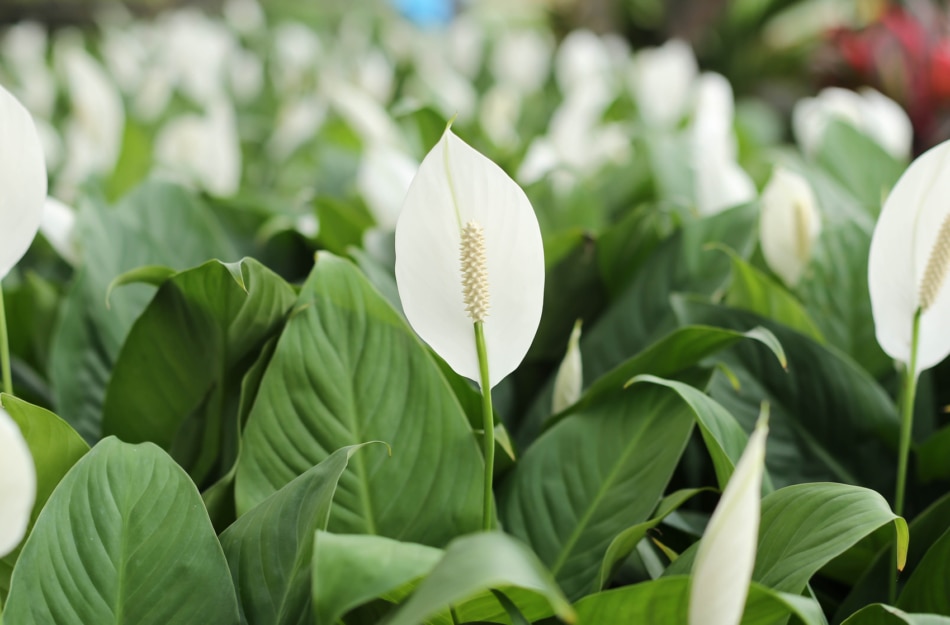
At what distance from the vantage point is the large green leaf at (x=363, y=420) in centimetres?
55

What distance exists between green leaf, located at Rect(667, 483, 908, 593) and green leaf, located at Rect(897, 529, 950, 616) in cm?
8

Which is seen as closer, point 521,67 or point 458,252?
point 458,252

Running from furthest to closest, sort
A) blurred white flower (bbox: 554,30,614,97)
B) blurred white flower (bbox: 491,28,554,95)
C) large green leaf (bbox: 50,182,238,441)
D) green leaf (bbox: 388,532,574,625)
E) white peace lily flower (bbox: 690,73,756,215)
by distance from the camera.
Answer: blurred white flower (bbox: 491,28,554,95), blurred white flower (bbox: 554,30,614,97), white peace lily flower (bbox: 690,73,756,215), large green leaf (bbox: 50,182,238,441), green leaf (bbox: 388,532,574,625)

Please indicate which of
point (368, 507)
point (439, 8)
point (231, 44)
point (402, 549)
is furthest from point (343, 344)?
point (439, 8)

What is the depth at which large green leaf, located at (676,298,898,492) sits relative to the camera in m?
0.68

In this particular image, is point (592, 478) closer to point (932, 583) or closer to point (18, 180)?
point (932, 583)

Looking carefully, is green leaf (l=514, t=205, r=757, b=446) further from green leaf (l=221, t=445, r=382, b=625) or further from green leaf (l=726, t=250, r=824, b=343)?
green leaf (l=221, t=445, r=382, b=625)

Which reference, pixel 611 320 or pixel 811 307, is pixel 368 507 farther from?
pixel 811 307

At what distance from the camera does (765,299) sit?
730 mm

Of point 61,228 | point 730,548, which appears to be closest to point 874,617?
point 730,548

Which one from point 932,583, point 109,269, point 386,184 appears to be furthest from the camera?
point 386,184

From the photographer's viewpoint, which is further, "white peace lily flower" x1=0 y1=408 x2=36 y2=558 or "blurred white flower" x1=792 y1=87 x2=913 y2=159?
"blurred white flower" x1=792 y1=87 x2=913 y2=159

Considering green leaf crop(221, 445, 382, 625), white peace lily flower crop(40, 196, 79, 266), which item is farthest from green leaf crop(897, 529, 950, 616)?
white peace lily flower crop(40, 196, 79, 266)

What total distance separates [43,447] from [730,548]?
14.6 inches
